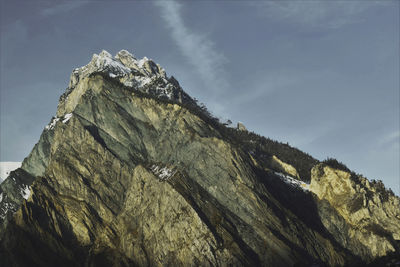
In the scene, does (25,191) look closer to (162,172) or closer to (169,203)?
(162,172)

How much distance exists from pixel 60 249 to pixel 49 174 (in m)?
23.8

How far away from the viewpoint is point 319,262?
4464 inches

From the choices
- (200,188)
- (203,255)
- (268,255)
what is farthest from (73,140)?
(268,255)

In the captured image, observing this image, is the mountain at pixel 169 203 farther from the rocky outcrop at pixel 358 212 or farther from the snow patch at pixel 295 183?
the snow patch at pixel 295 183

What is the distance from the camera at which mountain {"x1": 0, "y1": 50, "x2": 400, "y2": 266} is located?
10988 centimetres

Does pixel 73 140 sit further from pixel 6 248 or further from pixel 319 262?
pixel 319 262

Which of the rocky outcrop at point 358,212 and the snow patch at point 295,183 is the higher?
the snow patch at point 295,183

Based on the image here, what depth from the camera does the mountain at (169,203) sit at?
110m

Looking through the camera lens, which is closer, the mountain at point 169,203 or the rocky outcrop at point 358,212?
the mountain at point 169,203

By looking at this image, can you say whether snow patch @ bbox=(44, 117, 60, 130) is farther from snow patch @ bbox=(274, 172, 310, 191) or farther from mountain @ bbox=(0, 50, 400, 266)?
snow patch @ bbox=(274, 172, 310, 191)

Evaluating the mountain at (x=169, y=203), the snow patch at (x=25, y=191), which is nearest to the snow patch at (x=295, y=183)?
the mountain at (x=169, y=203)

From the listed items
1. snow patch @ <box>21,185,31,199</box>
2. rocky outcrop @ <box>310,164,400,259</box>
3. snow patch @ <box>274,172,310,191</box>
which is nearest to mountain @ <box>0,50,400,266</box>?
rocky outcrop @ <box>310,164,400,259</box>

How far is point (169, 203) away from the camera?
114 meters

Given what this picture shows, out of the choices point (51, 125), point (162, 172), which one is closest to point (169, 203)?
point (162, 172)
